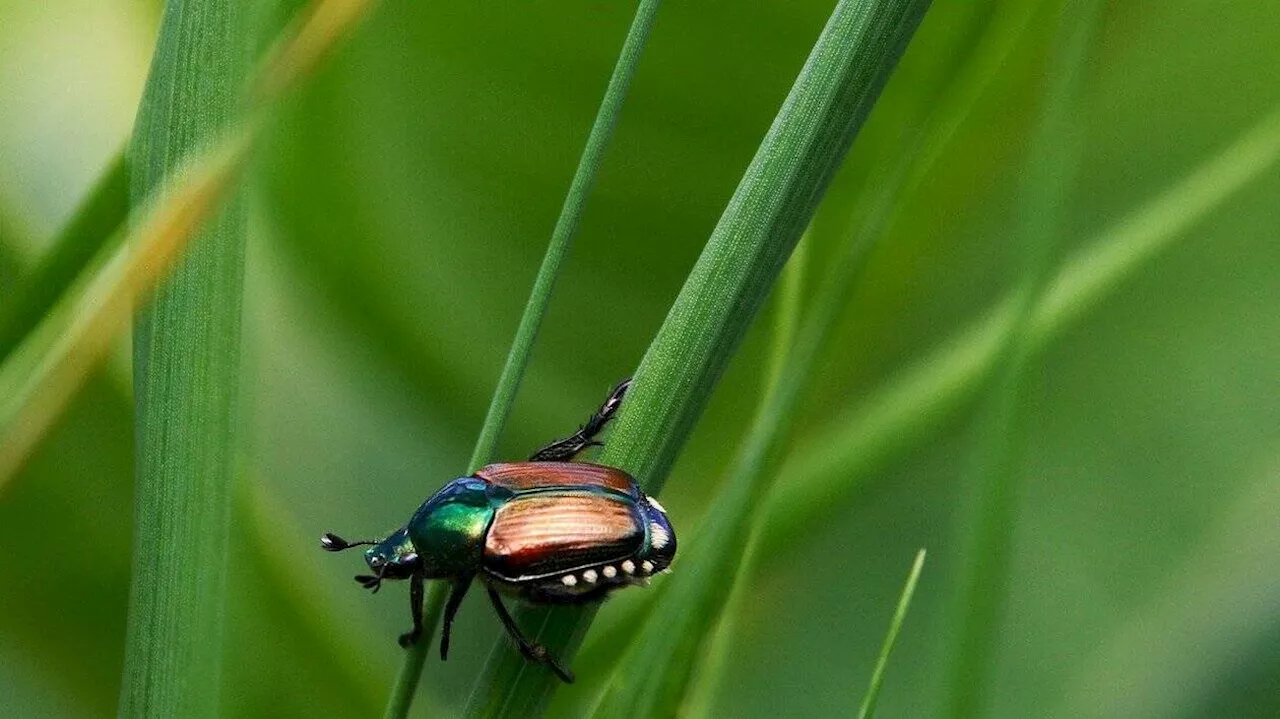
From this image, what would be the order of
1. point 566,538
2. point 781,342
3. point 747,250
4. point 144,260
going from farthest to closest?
point 566,538
point 781,342
point 747,250
point 144,260

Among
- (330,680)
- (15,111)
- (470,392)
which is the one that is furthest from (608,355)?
(15,111)

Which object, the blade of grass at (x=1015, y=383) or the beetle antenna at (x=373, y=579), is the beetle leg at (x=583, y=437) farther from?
the blade of grass at (x=1015, y=383)

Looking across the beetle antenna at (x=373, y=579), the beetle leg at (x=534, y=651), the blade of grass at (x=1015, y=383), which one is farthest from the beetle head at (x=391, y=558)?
the blade of grass at (x=1015, y=383)

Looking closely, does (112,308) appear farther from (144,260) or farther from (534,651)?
(534,651)

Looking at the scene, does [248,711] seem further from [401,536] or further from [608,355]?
[608,355]

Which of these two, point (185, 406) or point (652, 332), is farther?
point (652, 332)

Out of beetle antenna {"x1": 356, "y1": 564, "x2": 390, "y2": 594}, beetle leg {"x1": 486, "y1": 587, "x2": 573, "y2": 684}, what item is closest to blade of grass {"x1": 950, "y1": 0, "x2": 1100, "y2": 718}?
beetle leg {"x1": 486, "y1": 587, "x2": 573, "y2": 684}

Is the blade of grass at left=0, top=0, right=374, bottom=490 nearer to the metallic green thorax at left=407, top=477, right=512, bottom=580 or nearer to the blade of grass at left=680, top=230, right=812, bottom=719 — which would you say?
the blade of grass at left=680, top=230, right=812, bottom=719

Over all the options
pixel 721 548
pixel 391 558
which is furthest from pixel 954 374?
pixel 391 558
